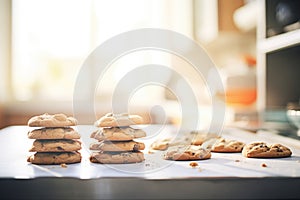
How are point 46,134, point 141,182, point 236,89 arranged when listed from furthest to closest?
point 236,89, point 46,134, point 141,182

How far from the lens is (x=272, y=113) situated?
7.04 ft

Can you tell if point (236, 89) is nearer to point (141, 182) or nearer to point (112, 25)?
point (112, 25)

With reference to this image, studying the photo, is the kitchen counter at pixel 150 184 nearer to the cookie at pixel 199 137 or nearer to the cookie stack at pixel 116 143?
the cookie stack at pixel 116 143

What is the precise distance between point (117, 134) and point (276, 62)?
4.52 ft

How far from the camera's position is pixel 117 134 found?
104cm

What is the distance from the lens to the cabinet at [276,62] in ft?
6.83

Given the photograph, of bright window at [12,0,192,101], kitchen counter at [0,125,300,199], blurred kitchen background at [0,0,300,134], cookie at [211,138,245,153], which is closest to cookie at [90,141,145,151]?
kitchen counter at [0,125,300,199]

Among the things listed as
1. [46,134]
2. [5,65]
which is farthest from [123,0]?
[46,134]

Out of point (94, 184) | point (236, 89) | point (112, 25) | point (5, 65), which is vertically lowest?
point (94, 184)

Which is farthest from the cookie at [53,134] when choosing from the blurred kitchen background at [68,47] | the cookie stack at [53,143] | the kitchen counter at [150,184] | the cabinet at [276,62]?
the blurred kitchen background at [68,47]

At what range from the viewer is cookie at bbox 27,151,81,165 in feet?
3.31

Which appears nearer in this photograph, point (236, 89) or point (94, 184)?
point (94, 184)

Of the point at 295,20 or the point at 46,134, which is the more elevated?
the point at 295,20

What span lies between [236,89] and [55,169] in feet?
→ 7.88
